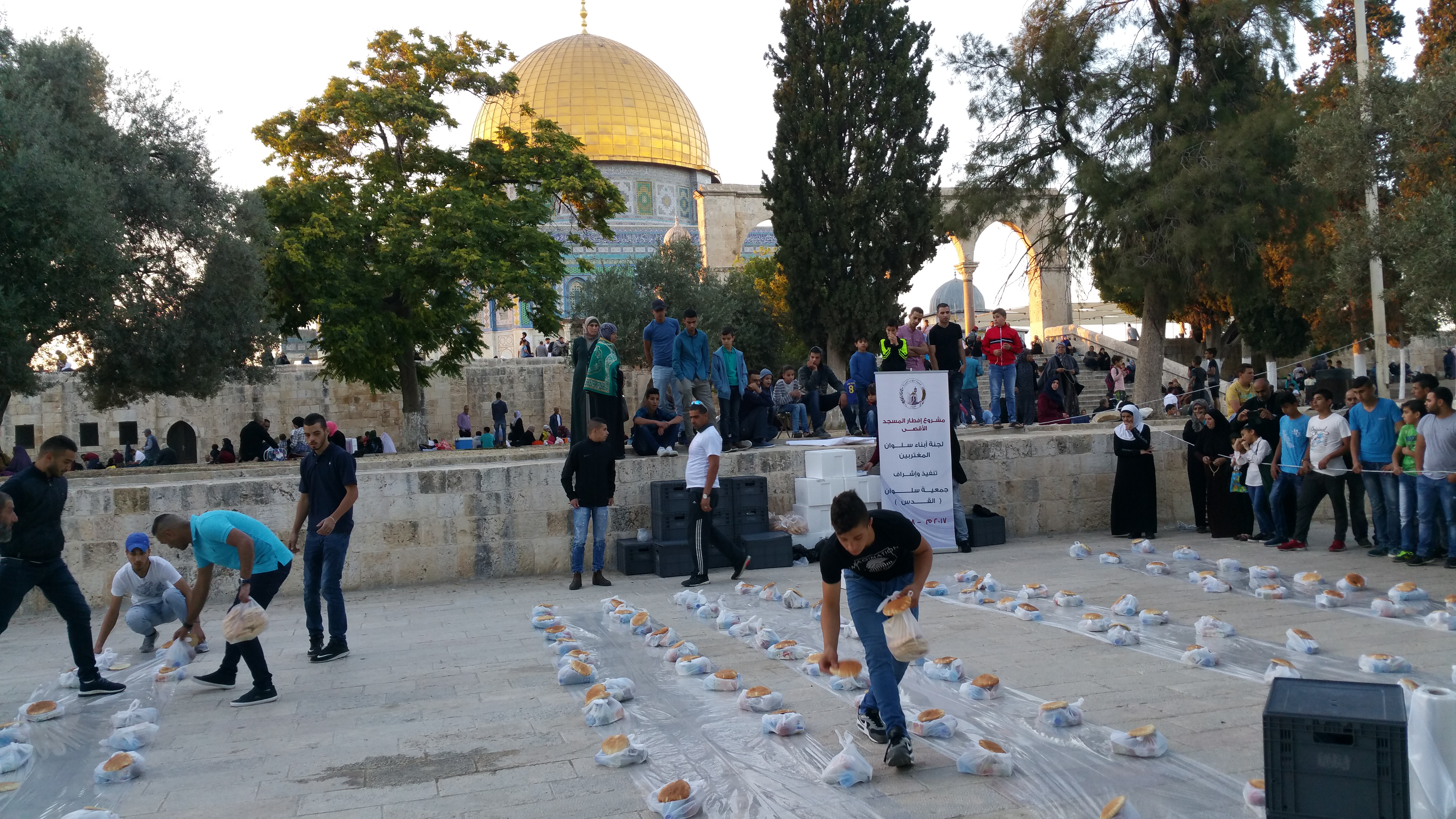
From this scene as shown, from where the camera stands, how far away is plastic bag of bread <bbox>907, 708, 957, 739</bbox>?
4.41m

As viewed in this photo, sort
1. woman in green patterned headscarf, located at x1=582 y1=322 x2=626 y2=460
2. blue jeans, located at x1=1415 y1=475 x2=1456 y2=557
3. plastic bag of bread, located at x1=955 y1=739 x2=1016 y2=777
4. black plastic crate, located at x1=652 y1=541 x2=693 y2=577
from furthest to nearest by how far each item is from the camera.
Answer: woman in green patterned headscarf, located at x1=582 y1=322 x2=626 y2=460, black plastic crate, located at x1=652 y1=541 x2=693 y2=577, blue jeans, located at x1=1415 y1=475 x2=1456 y2=557, plastic bag of bread, located at x1=955 y1=739 x2=1016 y2=777

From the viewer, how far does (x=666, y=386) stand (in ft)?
37.2

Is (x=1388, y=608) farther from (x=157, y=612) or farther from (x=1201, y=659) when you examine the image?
(x=157, y=612)

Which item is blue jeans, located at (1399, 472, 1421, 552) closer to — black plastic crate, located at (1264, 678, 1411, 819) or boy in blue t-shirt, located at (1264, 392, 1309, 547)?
boy in blue t-shirt, located at (1264, 392, 1309, 547)

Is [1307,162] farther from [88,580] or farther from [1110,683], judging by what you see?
[88,580]

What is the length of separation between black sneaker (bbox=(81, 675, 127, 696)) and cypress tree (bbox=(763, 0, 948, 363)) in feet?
71.6

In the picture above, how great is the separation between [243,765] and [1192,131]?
17.2m

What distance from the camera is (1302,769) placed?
9.48 ft

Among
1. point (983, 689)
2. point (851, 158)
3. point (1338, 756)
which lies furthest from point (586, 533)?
point (851, 158)

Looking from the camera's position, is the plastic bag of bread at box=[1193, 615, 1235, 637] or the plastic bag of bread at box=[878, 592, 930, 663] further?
the plastic bag of bread at box=[1193, 615, 1235, 637]

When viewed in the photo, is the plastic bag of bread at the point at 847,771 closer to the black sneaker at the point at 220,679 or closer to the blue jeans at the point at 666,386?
the black sneaker at the point at 220,679

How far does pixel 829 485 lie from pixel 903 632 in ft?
21.5

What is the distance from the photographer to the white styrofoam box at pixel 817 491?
10.4m

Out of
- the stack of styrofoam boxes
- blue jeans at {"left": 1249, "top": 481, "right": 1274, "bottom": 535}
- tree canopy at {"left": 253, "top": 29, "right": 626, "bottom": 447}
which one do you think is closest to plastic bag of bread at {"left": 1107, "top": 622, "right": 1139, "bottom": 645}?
the stack of styrofoam boxes
